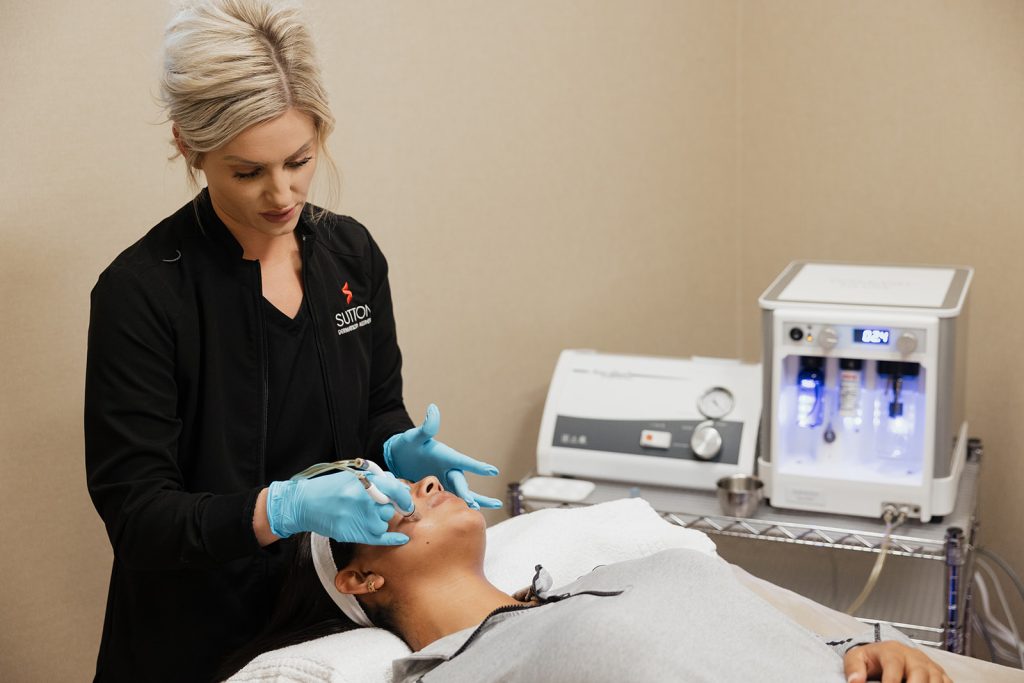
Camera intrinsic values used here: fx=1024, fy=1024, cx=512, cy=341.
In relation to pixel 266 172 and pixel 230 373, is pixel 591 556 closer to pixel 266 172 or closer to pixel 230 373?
pixel 230 373

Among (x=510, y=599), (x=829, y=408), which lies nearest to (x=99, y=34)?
(x=510, y=599)

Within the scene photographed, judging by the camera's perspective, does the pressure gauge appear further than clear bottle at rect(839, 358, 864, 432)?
Yes

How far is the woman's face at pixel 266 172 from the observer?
1.31m

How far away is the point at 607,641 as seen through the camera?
1.21 meters

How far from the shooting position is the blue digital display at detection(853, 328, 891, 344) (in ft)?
6.47

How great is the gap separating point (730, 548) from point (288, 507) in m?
1.72

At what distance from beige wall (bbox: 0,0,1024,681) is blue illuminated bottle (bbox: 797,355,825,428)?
0.72m

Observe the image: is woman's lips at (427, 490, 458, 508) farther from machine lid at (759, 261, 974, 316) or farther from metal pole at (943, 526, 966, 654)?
metal pole at (943, 526, 966, 654)

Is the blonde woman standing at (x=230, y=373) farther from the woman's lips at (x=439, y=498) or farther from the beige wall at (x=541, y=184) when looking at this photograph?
the beige wall at (x=541, y=184)

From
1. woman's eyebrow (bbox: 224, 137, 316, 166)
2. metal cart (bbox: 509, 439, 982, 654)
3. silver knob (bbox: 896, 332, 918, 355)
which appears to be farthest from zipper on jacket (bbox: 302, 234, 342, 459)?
silver knob (bbox: 896, 332, 918, 355)

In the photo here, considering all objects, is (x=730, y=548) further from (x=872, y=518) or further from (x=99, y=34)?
(x=99, y=34)

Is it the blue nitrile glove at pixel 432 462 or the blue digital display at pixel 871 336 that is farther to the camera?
the blue digital display at pixel 871 336

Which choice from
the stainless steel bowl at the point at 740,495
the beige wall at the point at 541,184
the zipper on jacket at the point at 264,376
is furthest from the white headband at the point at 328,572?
the stainless steel bowl at the point at 740,495

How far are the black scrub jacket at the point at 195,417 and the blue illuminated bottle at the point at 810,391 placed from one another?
892mm
